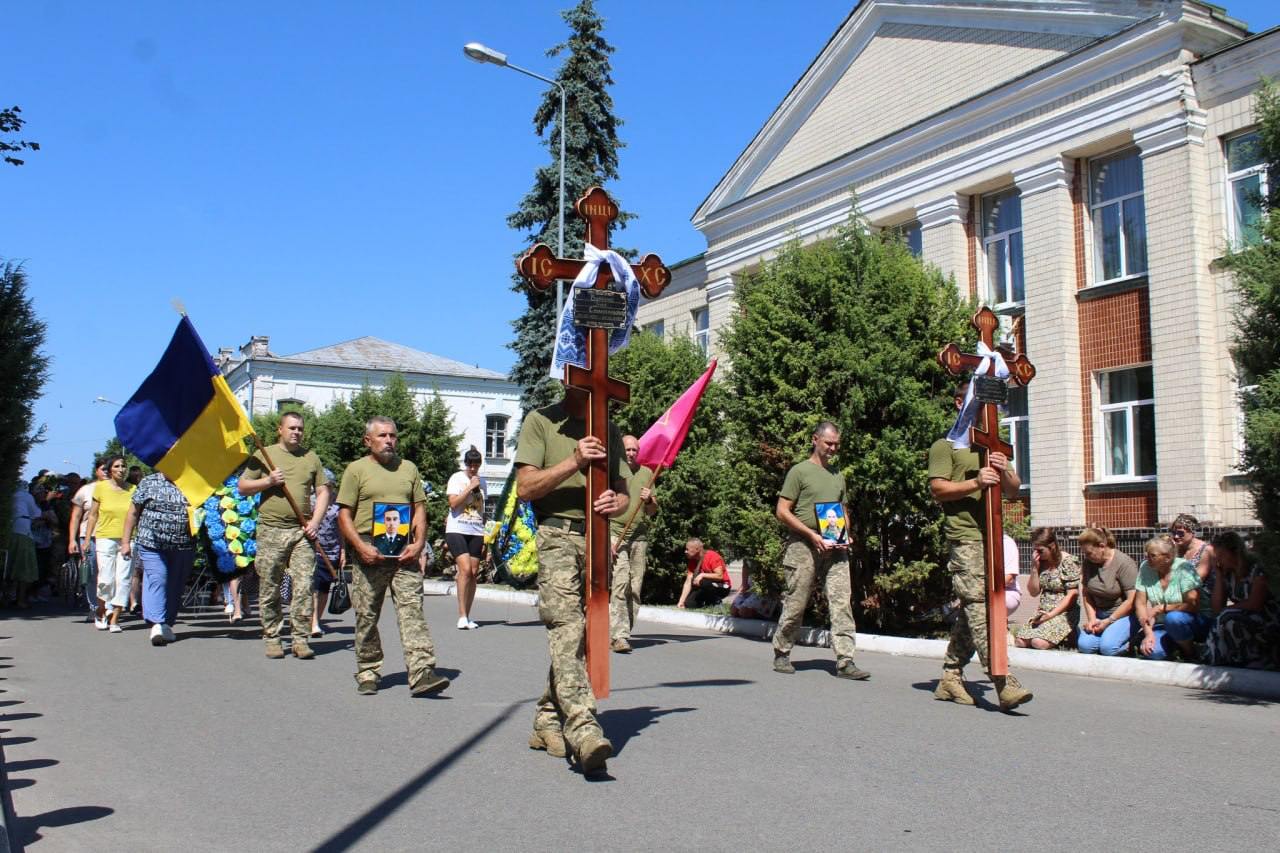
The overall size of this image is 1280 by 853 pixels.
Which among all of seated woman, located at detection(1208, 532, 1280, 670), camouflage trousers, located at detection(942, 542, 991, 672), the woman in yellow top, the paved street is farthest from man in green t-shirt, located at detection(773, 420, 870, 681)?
the woman in yellow top

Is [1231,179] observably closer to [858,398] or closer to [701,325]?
[858,398]

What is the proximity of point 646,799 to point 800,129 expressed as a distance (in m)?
23.7

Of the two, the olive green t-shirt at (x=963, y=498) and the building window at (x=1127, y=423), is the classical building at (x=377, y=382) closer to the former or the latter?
the building window at (x=1127, y=423)

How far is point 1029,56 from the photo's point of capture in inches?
858

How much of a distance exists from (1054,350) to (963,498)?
527 inches

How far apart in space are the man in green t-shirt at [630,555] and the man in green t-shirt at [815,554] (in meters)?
1.99

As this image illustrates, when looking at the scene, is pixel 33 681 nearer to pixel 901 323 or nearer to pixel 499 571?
pixel 901 323

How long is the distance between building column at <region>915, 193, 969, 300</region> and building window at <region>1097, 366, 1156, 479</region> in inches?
139

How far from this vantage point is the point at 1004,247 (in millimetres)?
22625

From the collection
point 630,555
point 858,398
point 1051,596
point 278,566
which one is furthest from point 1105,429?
point 278,566

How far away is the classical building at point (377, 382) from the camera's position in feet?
202

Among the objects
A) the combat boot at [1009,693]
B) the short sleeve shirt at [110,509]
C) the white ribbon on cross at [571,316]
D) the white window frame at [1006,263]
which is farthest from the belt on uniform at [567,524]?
the white window frame at [1006,263]

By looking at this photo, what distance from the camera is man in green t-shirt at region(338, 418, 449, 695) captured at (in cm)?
842

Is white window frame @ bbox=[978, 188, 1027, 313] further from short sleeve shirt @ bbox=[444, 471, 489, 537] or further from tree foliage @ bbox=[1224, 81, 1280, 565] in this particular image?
tree foliage @ bbox=[1224, 81, 1280, 565]
